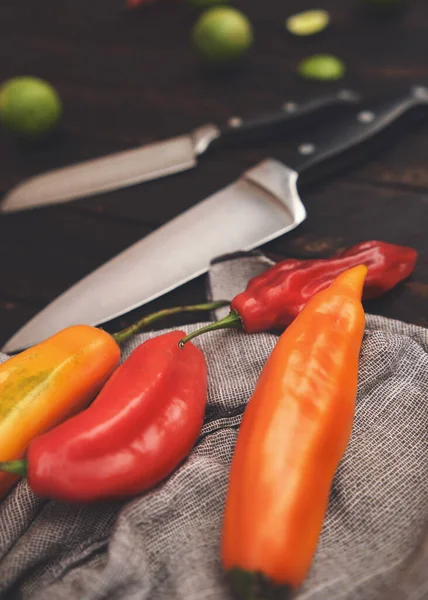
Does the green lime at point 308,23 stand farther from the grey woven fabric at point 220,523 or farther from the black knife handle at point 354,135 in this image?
the grey woven fabric at point 220,523

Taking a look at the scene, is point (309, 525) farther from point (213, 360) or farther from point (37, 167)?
point (37, 167)

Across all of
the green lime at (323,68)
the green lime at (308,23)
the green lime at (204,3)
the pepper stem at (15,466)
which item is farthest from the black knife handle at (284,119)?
the pepper stem at (15,466)

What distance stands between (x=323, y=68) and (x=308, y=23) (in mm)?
260

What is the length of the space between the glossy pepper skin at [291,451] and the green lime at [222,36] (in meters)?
0.99

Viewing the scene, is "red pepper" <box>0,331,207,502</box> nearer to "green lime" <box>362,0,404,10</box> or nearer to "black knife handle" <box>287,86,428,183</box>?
"black knife handle" <box>287,86,428,183</box>

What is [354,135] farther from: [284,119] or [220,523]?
[220,523]

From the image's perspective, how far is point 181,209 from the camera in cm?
116

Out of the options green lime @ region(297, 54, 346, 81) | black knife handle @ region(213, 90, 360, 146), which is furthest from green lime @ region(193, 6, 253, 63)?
black knife handle @ region(213, 90, 360, 146)

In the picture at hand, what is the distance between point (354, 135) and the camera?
1120 millimetres

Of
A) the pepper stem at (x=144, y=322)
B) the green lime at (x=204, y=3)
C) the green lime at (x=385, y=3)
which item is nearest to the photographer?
the pepper stem at (x=144, y=322)

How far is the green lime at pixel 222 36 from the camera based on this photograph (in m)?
1.44

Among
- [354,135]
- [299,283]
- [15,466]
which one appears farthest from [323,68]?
[15,466]

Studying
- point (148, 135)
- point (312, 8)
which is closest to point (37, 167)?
point (148, 135)

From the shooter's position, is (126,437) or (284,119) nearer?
(126,437)
